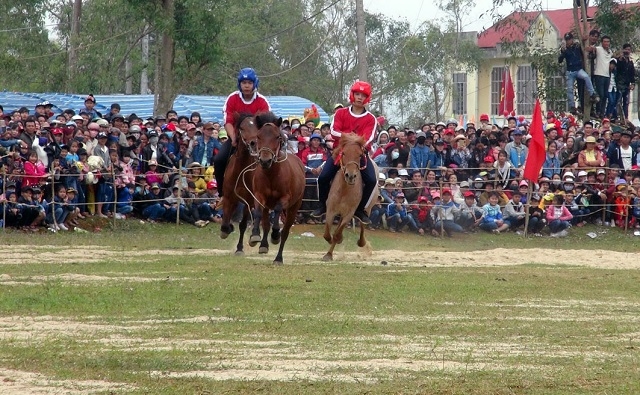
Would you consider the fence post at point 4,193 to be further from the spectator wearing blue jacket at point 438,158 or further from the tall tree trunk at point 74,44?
the tall tree trunk at point 74,44

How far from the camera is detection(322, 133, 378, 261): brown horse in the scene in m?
17.6

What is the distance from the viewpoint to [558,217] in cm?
2809

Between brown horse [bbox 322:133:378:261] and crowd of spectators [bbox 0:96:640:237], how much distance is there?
454 cm

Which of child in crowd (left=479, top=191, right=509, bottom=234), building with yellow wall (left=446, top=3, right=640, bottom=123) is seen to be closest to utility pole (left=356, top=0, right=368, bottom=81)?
child in crowd (left=479, top=191, right=509, bottom=234)

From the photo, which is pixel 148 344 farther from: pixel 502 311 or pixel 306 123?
pixel 306 123

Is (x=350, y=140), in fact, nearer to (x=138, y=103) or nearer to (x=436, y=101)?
(x=138, y=103)

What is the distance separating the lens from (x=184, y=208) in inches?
1003

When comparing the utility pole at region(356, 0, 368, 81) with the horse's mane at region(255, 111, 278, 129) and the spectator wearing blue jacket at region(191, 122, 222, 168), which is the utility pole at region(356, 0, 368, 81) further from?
the horse's mane at region(255, 111, 278, 129)

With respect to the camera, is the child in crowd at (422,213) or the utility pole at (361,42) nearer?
the child in crowd at (422,213)

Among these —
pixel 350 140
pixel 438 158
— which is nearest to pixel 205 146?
pixel 438 158

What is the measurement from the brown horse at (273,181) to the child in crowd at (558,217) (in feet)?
38.5

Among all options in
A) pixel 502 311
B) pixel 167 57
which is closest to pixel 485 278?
pixel 502 311

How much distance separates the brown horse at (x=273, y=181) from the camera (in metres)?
16.6

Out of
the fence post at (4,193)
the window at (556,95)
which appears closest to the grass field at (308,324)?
the fence post at (4,193)
